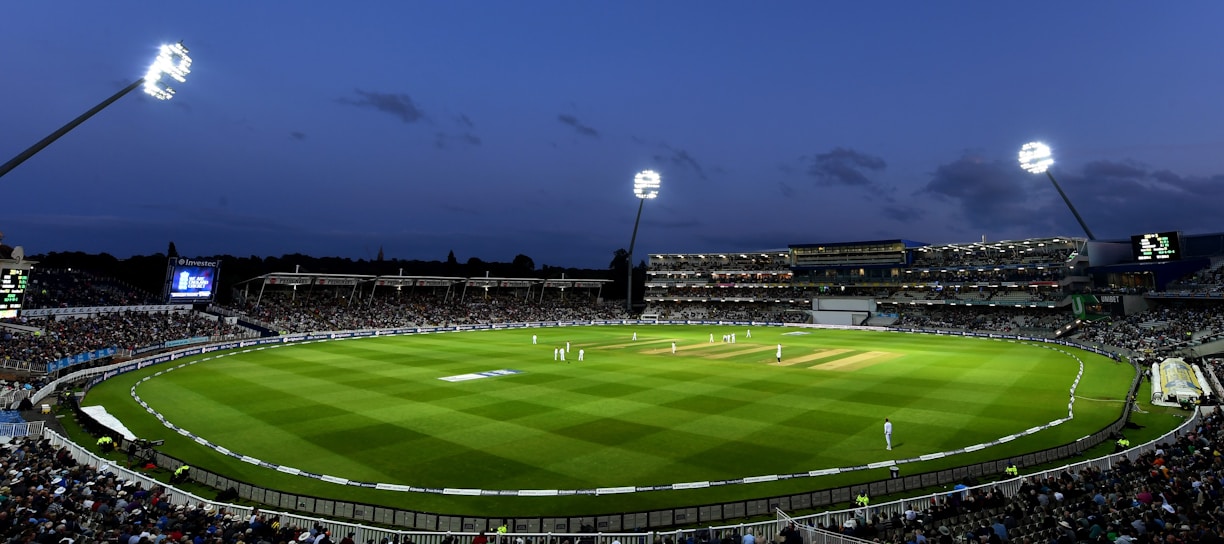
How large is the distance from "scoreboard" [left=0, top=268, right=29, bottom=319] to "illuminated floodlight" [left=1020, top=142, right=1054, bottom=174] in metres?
81.2

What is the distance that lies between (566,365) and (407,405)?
14.6 meters

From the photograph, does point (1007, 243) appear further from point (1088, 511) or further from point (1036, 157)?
point (1088, 511)

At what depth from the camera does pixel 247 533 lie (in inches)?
452

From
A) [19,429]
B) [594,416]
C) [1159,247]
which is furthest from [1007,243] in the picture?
[19,429]

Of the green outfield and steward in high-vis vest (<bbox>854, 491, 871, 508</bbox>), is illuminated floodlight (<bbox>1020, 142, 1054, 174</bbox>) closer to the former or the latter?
the green outfield

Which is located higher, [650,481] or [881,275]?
[881,275]

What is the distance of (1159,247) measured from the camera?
56500 millimetres

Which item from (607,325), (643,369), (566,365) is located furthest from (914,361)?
(607,325)

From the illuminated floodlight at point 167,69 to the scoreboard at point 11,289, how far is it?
14.8 metres

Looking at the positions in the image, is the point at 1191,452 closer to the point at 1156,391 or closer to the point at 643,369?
the point at 1156,391

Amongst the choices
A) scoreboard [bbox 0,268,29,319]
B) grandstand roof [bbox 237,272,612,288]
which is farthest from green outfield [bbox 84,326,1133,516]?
grandstand roof [bbox 237,272,612,288]

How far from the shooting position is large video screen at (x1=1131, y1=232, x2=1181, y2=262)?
5569 cm

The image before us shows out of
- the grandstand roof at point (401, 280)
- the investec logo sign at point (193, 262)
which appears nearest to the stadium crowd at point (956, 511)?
the investec logo sign at point (193, 262)

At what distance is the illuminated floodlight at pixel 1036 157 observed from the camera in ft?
195
